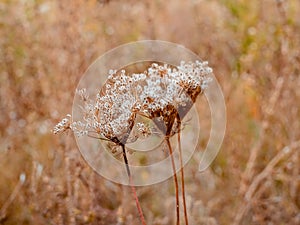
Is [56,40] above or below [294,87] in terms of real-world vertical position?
above

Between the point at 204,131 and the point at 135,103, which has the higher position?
the point at 204,131

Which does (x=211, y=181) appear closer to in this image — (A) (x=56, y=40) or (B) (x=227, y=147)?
(B) (x=227, y=147)

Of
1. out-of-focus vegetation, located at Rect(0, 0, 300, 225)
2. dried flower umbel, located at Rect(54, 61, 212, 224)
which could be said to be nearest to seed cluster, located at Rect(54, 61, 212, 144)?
dried flower umbel, located at Rect(54, 61, 212, 224)

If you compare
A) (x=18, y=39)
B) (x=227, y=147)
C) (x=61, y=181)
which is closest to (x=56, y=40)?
(x=18, y=39)

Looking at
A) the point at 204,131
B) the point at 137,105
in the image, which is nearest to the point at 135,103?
the point at 137,105

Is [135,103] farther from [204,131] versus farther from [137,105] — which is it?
[204,131]

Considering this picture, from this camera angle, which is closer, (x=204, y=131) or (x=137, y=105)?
(x=137, y=105)

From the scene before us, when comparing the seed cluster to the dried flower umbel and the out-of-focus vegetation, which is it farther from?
the out-of-focus vegetation
